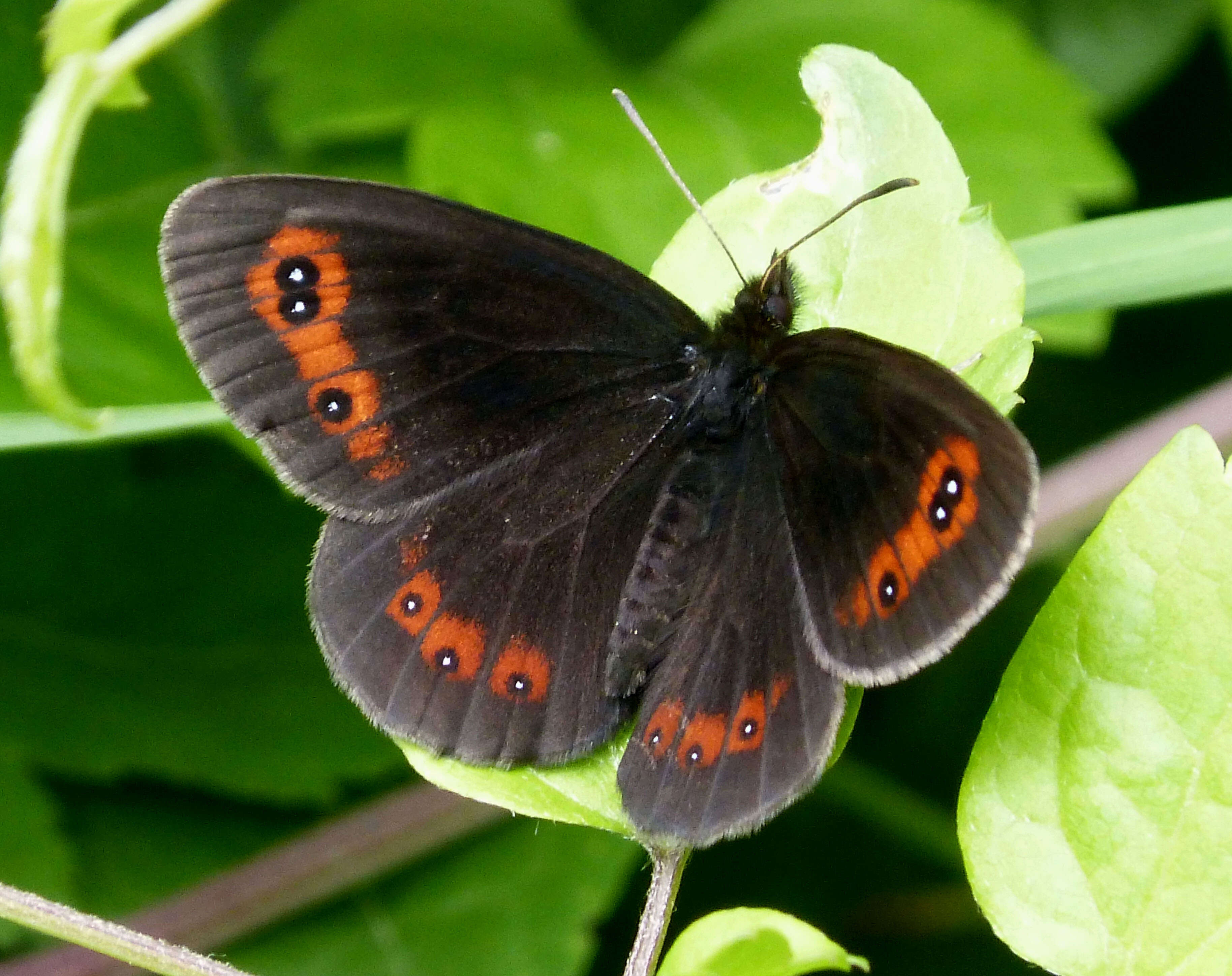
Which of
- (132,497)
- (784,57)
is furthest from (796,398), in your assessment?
(132,497)

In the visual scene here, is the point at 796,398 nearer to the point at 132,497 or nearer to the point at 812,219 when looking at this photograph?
the point at 812,219

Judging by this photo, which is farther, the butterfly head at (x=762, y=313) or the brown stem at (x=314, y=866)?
the brown stem at (x=314, y=866)

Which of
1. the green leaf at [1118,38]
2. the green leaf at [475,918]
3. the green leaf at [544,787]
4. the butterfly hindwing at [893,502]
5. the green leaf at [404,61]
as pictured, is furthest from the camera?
the green leaf at [1118,38]

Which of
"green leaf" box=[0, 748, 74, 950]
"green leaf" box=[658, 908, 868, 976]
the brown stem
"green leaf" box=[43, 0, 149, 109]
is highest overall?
"green leaf" box=[43, 0, 149, 109]

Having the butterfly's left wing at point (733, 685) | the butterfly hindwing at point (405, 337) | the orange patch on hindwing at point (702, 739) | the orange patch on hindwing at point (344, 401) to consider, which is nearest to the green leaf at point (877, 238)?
the butterfly hindwing at point (405, 337)

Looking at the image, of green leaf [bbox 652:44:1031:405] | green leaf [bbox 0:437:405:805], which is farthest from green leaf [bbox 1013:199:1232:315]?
green leaf [bbox 0:437:405:805]

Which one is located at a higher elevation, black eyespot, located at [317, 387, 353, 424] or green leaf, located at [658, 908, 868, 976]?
black eyespot, located at [317, 387, 353, 424]

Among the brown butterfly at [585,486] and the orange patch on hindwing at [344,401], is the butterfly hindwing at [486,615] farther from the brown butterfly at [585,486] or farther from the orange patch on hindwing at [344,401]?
the orange patch on hindwing at [344,401]

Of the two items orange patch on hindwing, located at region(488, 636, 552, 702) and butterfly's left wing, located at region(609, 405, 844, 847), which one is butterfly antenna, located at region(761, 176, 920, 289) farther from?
orange patch on hindwing, located at region(488, 636, 552, 702)
